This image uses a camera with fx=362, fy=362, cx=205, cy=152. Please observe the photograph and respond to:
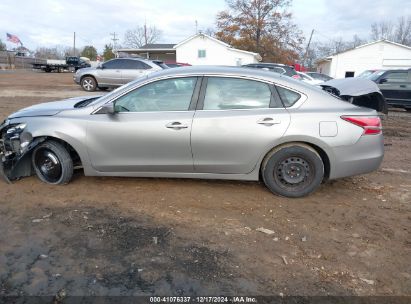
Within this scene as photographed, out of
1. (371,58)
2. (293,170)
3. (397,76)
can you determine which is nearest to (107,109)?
(293,170)

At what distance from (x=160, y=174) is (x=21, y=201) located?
1.65 metres

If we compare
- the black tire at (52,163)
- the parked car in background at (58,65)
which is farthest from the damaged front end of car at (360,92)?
the parked car in background at (58,65)

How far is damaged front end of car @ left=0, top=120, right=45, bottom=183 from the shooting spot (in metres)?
4.56

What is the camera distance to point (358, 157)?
169 inches

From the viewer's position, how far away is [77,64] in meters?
44.4

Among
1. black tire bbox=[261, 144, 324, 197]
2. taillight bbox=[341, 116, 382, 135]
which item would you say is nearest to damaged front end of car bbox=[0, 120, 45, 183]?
black tire bbox=[261, 144, 324, 197]

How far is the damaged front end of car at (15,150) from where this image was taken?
15.0 ft

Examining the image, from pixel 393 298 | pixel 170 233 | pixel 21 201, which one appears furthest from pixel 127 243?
pixel 393 298

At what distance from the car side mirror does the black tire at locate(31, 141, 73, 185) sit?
2.34 feet

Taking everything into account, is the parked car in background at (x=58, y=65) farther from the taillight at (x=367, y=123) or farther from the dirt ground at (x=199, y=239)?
the taillight at (x=367, y=123)

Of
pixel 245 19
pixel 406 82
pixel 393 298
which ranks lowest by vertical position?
pixel 393 298

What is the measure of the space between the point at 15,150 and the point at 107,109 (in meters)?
1.41

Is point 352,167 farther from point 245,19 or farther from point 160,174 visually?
point 245,19

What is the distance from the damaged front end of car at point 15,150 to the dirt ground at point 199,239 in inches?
6.5
